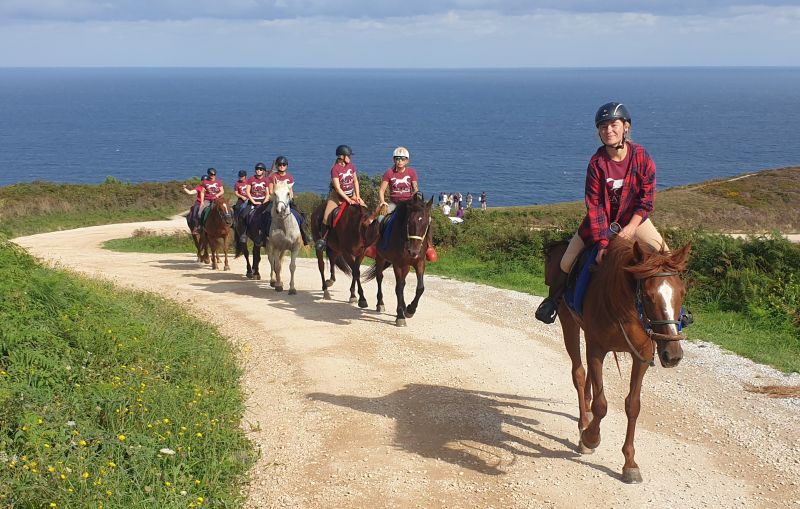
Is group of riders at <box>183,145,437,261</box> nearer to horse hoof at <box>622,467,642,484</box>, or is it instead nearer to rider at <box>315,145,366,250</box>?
rider at <box>315,145,366,250</box>

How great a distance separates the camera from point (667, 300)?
7.30 metres

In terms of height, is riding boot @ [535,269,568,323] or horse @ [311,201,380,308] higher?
riding boot @ [535,269,568,323]

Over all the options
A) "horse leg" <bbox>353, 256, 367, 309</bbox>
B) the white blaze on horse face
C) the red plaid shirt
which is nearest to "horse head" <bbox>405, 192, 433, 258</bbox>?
"horse leg" <bbox>353, 256, 367, 309</bbox>

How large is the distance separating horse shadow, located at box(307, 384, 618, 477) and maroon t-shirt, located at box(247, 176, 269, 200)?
11681 millimetres

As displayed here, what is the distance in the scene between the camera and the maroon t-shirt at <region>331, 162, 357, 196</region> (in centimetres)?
1756

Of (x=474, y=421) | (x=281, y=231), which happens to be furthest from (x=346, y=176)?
(x=474, y=421)

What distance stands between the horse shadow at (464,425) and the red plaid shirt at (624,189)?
2.70 meters

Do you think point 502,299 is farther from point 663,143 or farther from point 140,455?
point 663,143

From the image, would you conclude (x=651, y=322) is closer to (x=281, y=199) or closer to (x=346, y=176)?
(x=346, y=176)

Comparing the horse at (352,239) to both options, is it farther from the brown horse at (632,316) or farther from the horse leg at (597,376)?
the horse leg at (597,376)

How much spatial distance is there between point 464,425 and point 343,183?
28.9 feet

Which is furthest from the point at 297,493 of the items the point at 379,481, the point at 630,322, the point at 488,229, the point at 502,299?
the point at 488,229

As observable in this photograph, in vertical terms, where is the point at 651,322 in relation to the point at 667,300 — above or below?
below

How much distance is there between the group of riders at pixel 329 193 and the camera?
619 inches
